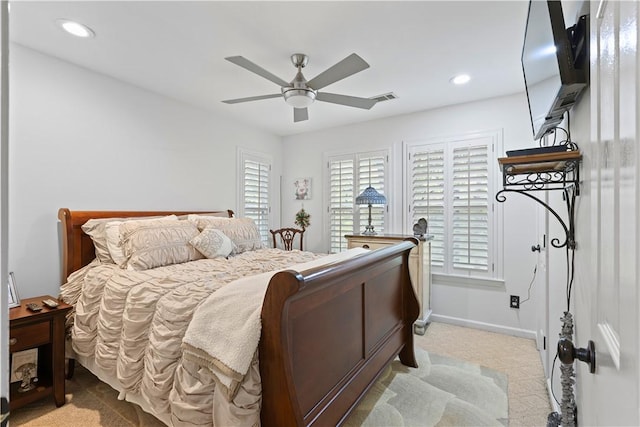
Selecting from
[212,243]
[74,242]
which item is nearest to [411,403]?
[212,243]

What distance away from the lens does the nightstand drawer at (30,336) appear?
189cm

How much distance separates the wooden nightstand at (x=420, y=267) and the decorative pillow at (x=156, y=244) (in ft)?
5.77

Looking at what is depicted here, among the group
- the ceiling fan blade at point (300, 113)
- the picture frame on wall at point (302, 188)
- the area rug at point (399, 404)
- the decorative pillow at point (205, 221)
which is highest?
the ceiling fan blade at point (300, 113)

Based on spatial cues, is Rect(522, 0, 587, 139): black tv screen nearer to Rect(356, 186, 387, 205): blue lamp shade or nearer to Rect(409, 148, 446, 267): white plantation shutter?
Rect(409, 148, 446, 267): white plantation shutter

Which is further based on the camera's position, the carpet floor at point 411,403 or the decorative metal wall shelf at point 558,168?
the carpet floor at point 411,403

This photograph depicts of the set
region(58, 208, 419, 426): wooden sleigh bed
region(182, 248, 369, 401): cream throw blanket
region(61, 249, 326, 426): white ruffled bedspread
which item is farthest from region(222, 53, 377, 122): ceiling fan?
region(182, 248, 369, 401): cream throw blanket

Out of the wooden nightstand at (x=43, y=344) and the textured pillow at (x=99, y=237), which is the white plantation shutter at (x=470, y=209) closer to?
the textured pillow at (x=99, y=237)

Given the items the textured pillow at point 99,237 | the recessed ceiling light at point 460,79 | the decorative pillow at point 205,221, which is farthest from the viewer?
the decorative pillow at point 205,221

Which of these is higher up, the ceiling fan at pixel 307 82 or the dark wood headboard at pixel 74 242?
the ceiling fan at pixel 307 82

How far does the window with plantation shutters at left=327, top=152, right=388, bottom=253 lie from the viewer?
409 cm

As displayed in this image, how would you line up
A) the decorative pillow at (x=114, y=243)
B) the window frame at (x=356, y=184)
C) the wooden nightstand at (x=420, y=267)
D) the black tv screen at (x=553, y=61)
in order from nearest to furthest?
1. the black tv screen at (x=553, y=61)
2. the decorative pillow at (x=114, y=243)
3. the wooden nightstand at (x=420, y=267)
4. the window frame at (x=356, y=184)

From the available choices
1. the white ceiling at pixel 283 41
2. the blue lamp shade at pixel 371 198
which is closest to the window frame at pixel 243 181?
the white ceiling at pixel 283 41

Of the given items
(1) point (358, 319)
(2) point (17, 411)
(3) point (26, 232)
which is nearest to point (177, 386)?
(1) point (358, 319)

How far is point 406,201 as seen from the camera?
12.7 ft
